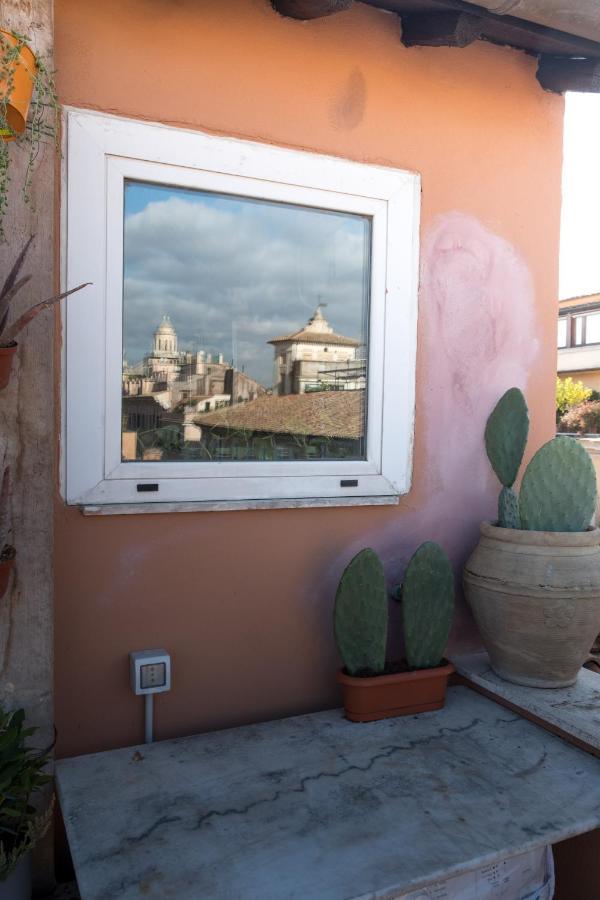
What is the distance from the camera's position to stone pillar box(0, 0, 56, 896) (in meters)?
2.18

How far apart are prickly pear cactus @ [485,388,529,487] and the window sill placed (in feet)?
1.57

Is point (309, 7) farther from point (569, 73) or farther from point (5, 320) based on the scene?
point (5, 320)

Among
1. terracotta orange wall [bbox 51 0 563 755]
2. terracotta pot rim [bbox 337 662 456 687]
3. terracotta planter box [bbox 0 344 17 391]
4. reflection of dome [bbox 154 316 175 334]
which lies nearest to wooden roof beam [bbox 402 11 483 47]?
terracotta orange wall [bbox 51 0 563 755]

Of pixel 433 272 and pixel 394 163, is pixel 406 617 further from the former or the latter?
pixel 394 163

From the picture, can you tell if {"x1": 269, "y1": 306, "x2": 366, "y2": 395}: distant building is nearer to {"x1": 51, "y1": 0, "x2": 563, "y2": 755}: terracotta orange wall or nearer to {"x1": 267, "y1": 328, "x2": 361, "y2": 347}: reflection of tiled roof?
{"x1": 267, "y1": 328, "x2": 361, "y2": 347}: reflection of tiled roof

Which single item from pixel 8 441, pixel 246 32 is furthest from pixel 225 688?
pixel 246 32

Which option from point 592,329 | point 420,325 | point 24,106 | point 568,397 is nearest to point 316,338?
point 420,325

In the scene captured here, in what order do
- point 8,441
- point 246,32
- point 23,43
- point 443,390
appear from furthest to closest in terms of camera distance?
point 443,390, point 246,32, point 8,441, point 23,43

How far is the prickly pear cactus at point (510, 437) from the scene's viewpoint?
307 cm

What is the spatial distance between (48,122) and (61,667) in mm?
1764

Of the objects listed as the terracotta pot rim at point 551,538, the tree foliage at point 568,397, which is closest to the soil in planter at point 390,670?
the terracotta pot rim at point 551,538

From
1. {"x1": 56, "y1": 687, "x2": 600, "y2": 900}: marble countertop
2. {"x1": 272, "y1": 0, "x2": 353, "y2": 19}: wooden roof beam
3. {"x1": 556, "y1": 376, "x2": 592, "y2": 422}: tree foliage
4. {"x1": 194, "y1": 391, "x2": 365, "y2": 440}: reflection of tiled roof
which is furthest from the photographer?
{"x1": 556, "y1": 376, "x2": 592, "y2": 422}: tree foliage

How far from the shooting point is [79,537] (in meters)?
2.44

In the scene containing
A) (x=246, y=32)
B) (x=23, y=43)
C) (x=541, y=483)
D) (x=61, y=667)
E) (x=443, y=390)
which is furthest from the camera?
(x=443, y=390)
